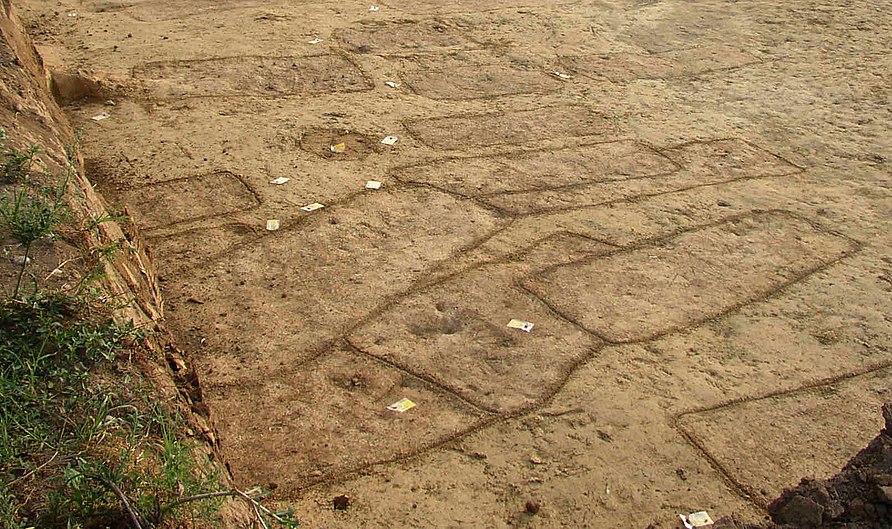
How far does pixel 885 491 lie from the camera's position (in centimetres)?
231

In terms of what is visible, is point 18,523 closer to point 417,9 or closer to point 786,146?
point 786,146

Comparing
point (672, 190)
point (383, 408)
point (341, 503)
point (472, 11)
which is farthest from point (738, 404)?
point (472, 11)

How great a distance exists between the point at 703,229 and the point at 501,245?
105 centimetres

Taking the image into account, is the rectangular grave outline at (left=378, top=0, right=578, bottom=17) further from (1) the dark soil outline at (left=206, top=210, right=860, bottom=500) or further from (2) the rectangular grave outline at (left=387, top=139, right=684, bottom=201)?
(1) the dark soil outline at (left=206, top=210, right=860, bottom=500)

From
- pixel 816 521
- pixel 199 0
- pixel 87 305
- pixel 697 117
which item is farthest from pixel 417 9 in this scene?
pixel 816 521

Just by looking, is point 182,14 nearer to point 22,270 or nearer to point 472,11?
point 472,11

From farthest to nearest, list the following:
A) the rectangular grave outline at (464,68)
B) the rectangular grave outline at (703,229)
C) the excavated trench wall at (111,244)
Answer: the rectangular grave outline at (464,68), the rectangular grave outline at (703,229), the excavated trench wall at (111,244)

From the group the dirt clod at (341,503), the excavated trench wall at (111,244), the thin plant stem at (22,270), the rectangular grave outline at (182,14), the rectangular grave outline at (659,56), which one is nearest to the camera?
the thin plant stem at (22,270)

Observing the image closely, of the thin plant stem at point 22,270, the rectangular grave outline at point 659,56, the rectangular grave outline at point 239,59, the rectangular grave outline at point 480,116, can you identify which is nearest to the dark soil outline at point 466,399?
the thin plant stem at point 22,270

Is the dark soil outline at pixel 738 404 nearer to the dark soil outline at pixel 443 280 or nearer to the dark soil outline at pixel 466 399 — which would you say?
the dark soil outline at pixel 466 399

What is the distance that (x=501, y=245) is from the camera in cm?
417

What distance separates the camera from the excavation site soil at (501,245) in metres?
3.01

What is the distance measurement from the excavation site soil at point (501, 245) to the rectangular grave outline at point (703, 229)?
2 centimetres

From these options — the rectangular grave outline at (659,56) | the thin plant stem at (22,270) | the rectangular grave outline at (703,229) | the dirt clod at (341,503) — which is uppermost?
the thin plant stem at (22,270)
